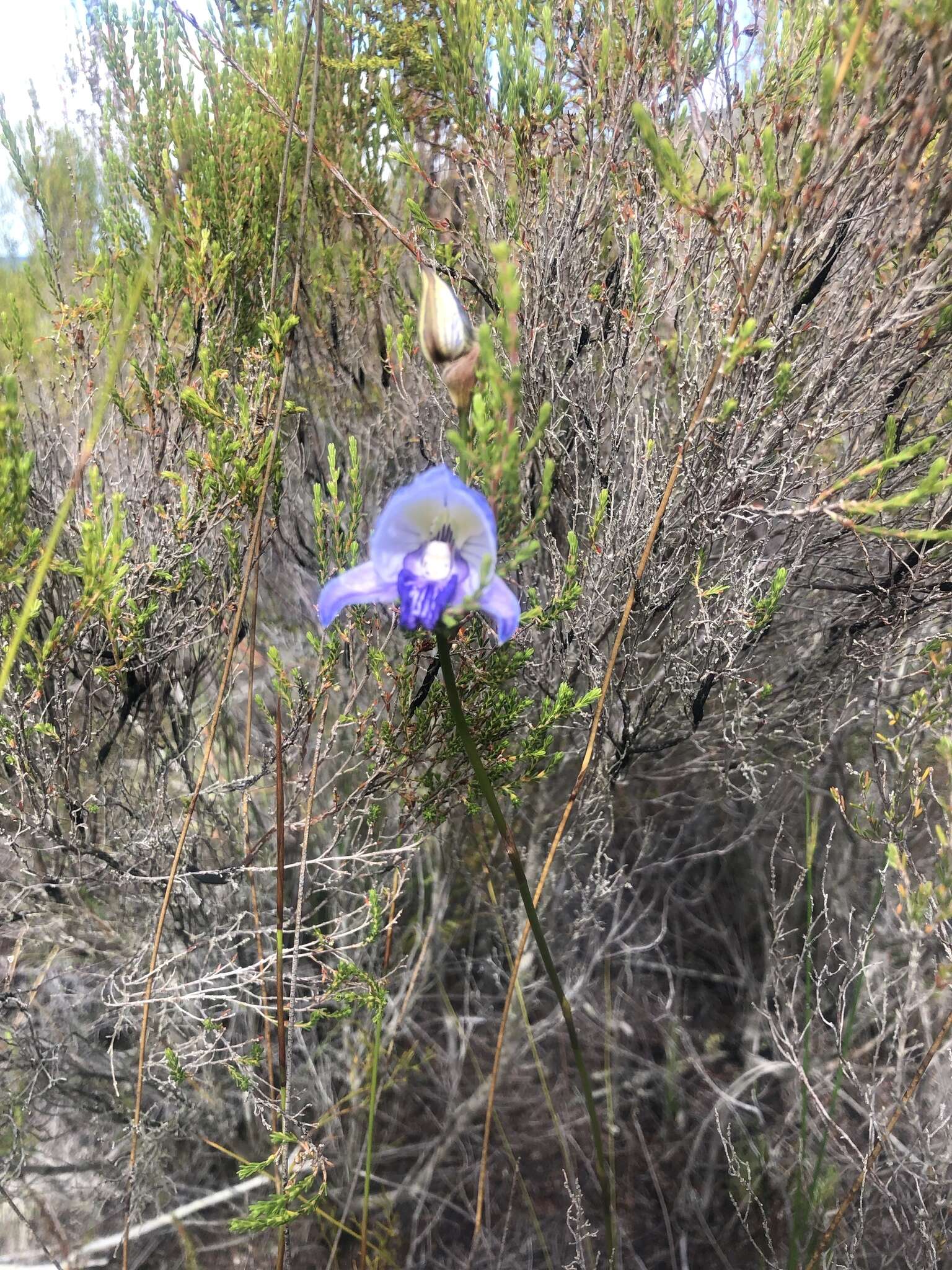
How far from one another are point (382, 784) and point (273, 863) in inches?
34.9

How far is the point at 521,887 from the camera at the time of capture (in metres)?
1.13

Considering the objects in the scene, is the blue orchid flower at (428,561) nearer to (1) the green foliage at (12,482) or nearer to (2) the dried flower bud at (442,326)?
(2) the dried flower bud at (442,326)

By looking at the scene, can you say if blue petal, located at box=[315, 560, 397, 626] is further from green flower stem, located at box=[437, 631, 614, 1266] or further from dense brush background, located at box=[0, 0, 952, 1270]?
dense brush background, located at box=[0, 0, 952, 1270]

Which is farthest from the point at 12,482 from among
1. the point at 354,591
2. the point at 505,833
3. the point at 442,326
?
the point at 505,833

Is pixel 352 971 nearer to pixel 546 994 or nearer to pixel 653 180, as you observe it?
pixel 546 994

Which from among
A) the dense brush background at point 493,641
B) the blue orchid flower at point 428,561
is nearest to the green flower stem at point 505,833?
the blue orchid flower at point 428,561

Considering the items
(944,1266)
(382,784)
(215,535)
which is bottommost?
(944,1266)

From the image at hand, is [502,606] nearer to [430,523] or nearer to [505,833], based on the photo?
[430,523]

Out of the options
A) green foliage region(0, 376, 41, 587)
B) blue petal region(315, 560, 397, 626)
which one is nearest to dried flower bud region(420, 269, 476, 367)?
blue petal region(315, 560, 397, 626)

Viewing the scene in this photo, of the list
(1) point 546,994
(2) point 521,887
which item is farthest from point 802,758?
(2) point 521,887

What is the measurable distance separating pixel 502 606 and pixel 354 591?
0.71 feet

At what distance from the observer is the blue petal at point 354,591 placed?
1.05 metres

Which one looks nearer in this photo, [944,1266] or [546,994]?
[944,1266]

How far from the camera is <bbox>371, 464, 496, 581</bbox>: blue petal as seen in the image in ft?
3.34
